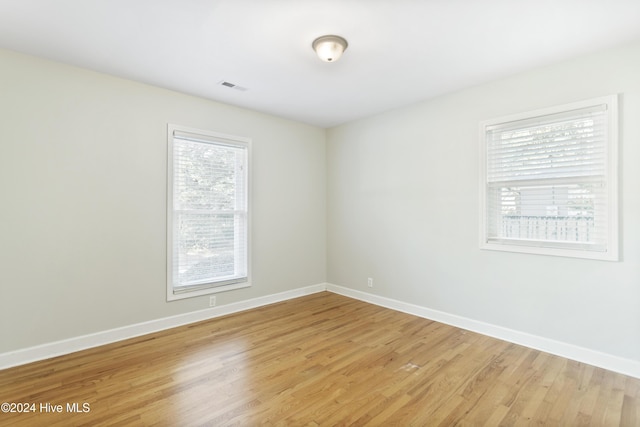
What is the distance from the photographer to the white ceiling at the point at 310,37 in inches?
79.6

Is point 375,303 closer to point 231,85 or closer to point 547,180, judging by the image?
point 547,180

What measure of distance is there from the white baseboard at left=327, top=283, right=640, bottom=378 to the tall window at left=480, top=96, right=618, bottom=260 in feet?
2.67

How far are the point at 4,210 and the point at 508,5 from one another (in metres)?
4.06

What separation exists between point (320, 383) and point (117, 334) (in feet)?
6.99

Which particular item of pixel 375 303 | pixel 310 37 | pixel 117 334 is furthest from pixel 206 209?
pixel 375 303

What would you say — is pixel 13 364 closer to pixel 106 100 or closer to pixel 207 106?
pixel 106 100

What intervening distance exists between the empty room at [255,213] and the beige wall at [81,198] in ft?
0.06

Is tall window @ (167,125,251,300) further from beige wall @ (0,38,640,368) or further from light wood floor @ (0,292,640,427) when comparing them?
light wood floor @ (0,292,640,427)

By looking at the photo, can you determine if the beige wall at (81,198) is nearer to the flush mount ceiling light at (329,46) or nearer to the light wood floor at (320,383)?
the light wood floor at (320,383)

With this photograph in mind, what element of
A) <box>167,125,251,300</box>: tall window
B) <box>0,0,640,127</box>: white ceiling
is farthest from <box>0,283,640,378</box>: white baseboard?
<box>0,0,640,127</box>: white ceiling

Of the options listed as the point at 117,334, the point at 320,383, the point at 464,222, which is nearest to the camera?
the point at 320,383

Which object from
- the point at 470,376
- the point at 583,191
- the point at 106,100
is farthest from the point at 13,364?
the point at 583,191

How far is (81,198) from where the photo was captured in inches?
113

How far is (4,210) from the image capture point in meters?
2.52
